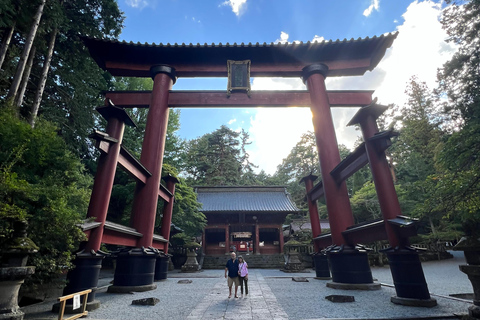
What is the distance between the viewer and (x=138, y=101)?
917cm

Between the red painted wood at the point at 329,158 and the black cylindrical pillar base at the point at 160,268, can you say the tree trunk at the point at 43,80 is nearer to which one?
the black cylindrical pillar base at the point at 160,268

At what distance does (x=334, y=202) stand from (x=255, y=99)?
4.98m

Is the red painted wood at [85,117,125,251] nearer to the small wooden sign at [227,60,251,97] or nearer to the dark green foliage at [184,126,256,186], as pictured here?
the small wooden sign at [227,60,251,97]

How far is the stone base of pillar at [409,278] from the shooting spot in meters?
4.72

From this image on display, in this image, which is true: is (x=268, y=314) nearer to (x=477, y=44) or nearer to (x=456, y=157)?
(x=456, y=157)

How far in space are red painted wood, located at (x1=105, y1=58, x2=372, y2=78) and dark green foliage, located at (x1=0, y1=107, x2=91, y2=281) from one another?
517 cm

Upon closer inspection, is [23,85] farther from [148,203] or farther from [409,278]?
[409,278]

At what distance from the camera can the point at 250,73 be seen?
1023cm

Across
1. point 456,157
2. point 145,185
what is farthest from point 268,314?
point 456,157

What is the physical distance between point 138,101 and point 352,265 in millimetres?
9263

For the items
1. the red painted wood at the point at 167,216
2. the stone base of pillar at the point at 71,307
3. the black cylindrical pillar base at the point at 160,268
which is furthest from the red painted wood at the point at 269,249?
the stone base of pillar at the point at 71,307

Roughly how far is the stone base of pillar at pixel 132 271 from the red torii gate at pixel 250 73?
1.32m

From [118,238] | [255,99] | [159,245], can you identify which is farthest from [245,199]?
[118,238]

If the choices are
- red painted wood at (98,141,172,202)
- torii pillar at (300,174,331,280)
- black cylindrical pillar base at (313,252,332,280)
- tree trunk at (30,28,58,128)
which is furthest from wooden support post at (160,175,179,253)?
black cylindrical pillar base at (313,252,332,280)
